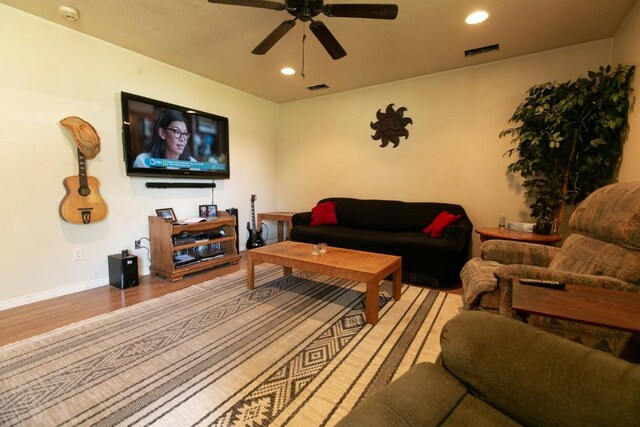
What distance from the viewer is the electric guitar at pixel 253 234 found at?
4535mm

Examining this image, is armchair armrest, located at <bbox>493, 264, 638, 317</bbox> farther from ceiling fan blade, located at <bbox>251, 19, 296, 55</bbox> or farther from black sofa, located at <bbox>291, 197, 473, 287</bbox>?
ceiling fan blade, located at <bbox>251, 19, 296, 55</bbox>

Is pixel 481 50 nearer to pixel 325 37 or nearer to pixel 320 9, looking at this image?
pixel 325 37

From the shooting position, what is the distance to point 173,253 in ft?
10.4

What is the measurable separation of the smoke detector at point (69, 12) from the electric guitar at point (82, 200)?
1.11 m

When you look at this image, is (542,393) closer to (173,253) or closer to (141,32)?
(173,253)

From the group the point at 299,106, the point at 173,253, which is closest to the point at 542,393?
the point at 173,253

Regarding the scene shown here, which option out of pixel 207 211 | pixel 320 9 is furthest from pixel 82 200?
pixel 320 9

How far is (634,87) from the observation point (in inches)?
89.7

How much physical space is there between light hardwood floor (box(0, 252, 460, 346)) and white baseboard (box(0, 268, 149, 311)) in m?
0.05

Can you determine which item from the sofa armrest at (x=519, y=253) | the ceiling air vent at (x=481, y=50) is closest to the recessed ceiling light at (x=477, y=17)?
the ceiling air vent at (x=481, y=50)

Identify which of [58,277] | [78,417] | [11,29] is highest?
[11,29]

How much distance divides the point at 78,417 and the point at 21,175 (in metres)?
2.22

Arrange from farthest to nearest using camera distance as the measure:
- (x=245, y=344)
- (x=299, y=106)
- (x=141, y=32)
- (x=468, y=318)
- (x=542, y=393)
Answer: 1. (x=299, y=106)
2. (x=141, y=32)
3. (x=245, y=344)
4. (x=468, y=318)
5. (x=542, y=393)

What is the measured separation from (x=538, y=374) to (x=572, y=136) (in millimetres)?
2740
